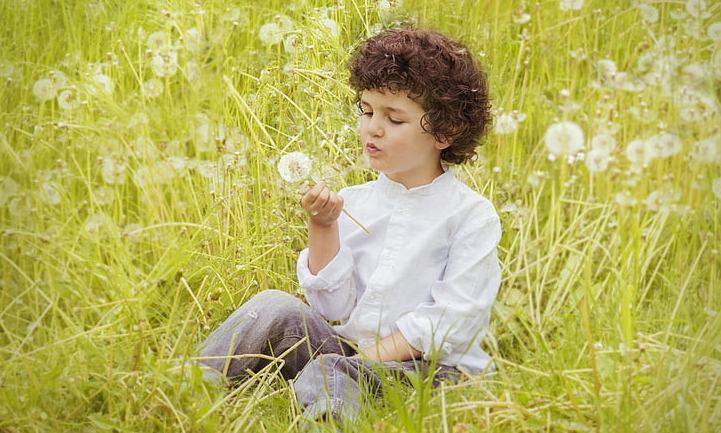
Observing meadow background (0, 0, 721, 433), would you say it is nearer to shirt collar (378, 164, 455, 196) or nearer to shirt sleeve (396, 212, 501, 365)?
shirt sleeve (396, 212, 501, 365)

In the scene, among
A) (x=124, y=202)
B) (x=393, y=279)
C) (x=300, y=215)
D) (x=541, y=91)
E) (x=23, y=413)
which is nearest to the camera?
(x=23, y=413)

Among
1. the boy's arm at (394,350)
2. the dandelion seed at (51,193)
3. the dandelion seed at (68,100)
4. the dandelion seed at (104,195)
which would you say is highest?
the dandelion seed at (68,100)

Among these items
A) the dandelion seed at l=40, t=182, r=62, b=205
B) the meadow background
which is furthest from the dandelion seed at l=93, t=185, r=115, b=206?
the dandelion seed at l=40, t=182, r=62, b=205

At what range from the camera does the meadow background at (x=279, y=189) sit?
119cm

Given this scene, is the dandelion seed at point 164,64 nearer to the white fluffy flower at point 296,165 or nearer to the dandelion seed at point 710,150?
the white fluffy flower at point 296,165

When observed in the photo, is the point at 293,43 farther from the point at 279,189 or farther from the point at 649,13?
the point at 649,13

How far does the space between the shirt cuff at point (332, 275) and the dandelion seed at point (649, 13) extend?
0.95m

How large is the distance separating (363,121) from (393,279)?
290 mm

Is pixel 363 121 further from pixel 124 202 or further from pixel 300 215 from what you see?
pixel 124 202

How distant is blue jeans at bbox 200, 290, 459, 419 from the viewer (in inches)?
50.6

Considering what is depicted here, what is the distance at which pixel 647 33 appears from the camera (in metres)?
1.88

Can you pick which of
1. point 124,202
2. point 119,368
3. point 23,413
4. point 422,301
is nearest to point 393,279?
point 422,301

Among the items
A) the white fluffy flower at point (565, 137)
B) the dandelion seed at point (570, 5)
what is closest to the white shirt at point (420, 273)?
the white fluffy flower at point (565, 137)

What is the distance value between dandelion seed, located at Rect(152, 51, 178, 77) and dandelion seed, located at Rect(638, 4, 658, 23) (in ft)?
3.64
